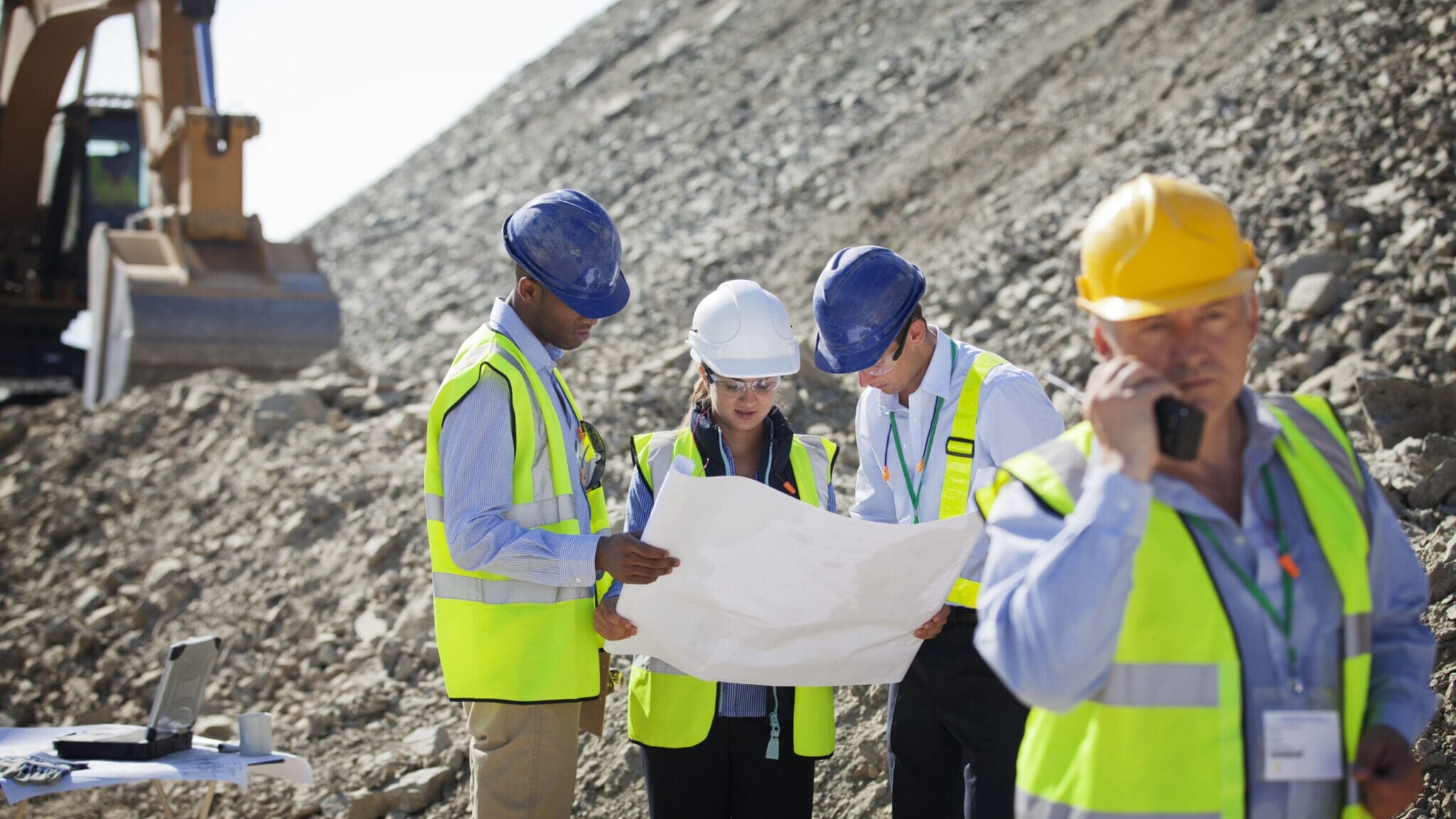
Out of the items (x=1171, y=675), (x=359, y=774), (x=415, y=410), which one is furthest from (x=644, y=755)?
(x=415, y=410)

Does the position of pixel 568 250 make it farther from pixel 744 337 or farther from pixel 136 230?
pixel 136 230

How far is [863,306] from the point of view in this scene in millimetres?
3111

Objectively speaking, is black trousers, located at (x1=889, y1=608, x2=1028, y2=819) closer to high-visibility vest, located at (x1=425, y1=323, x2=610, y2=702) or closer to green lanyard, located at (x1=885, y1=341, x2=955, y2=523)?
green lanyard, located at (x1=885, y1=341, x2=955, y2=523)

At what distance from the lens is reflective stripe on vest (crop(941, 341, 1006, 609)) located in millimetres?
3020

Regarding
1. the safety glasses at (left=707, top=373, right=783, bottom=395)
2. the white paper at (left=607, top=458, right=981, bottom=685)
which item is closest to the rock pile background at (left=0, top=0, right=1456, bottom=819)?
the white paper at (left=607, top=458, right=981, bottom=685)

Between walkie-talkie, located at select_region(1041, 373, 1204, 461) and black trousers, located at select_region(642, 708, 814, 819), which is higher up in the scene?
walkie-talkie, located at select_region(1041, 373, 1204, 461)

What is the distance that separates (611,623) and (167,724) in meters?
1.77

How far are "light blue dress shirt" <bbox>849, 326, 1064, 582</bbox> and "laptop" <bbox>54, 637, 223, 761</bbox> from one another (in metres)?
2.21

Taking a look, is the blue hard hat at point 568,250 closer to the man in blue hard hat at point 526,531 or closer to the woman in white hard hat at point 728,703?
the man in blue hard hat at point 526,531

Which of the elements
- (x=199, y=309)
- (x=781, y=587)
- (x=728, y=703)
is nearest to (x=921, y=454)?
(x=781, y=587)

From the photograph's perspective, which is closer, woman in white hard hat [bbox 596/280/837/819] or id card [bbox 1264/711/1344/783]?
id card [bbox 1264/711/1344/783]

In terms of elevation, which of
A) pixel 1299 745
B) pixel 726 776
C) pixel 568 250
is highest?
pixel 568 250

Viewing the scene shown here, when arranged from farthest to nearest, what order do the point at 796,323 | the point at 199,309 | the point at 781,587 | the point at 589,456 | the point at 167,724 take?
the point at 796,323 → the point at 199,309 → the point at 167,724 → the point at 589,456 → the point at 781,587

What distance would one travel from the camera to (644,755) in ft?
10.7
